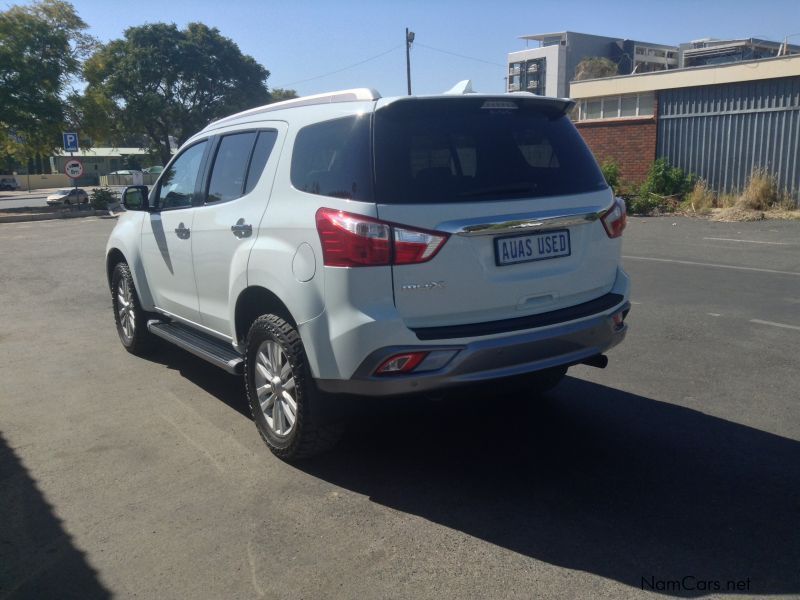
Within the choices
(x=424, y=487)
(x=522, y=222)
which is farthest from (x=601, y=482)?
(x=522, y=222)

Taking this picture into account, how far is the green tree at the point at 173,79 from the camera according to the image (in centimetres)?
4934

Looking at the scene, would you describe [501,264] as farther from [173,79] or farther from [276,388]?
[173,79]

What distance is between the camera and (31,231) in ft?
71.4

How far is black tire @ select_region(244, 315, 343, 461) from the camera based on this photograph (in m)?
3.89

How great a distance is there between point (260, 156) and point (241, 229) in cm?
47

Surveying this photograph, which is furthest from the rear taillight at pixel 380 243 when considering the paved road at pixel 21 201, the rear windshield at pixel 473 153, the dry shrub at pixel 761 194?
the paved road at pixel 21 201

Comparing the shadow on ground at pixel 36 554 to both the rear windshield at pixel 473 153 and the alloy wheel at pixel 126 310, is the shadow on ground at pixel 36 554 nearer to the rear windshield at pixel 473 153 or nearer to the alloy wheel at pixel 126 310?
the rear windshield at pixel 473 153

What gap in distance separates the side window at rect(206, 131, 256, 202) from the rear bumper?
1677mm

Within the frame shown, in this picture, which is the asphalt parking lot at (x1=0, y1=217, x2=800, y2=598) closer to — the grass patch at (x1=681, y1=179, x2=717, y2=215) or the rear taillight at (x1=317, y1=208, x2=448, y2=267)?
the rear taillight at (x1=317, y1=208, x2=448, y2=267)


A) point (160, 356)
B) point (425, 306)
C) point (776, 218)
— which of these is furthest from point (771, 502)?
point (776, 218)

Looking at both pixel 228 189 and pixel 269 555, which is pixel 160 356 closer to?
pixel 228 189

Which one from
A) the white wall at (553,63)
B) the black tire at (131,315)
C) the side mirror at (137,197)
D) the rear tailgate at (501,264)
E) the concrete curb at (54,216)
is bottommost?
the concrete curb at (54,216)

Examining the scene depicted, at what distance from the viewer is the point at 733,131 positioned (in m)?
20.5

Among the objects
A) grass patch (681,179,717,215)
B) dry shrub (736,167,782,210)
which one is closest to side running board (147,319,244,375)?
grass patch (681,179,717,215)
